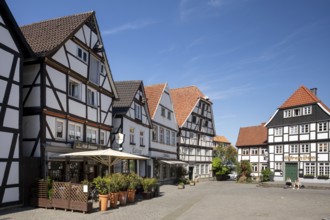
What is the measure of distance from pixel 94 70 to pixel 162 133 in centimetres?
1430

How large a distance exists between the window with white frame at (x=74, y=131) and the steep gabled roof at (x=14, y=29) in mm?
4766

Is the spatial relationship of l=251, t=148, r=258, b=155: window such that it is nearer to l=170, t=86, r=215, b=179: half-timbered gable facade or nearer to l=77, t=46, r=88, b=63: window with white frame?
l=170, t=86, r=215, b=179: half-timbered gable facade

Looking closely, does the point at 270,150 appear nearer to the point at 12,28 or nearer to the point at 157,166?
the point at 157,166

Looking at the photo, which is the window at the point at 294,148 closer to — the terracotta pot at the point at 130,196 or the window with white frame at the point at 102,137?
the window with white frame at the point at 102,137

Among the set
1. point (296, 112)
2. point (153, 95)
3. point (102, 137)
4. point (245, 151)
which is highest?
point (153, 95)

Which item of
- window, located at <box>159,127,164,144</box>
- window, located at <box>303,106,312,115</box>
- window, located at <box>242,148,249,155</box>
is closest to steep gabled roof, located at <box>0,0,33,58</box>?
window, located at <box>159,127,164,144</box>

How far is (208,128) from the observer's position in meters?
47.5

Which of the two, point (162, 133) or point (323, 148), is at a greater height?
point (162, 133)

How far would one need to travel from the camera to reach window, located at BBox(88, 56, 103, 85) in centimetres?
2131

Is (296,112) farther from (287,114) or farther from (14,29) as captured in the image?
(14,29)

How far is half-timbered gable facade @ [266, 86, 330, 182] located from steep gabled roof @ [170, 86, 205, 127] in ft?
36.6

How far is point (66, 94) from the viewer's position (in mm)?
18375

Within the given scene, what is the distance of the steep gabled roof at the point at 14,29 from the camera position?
14.6 meters

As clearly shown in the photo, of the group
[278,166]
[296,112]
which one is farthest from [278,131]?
[278,166]
